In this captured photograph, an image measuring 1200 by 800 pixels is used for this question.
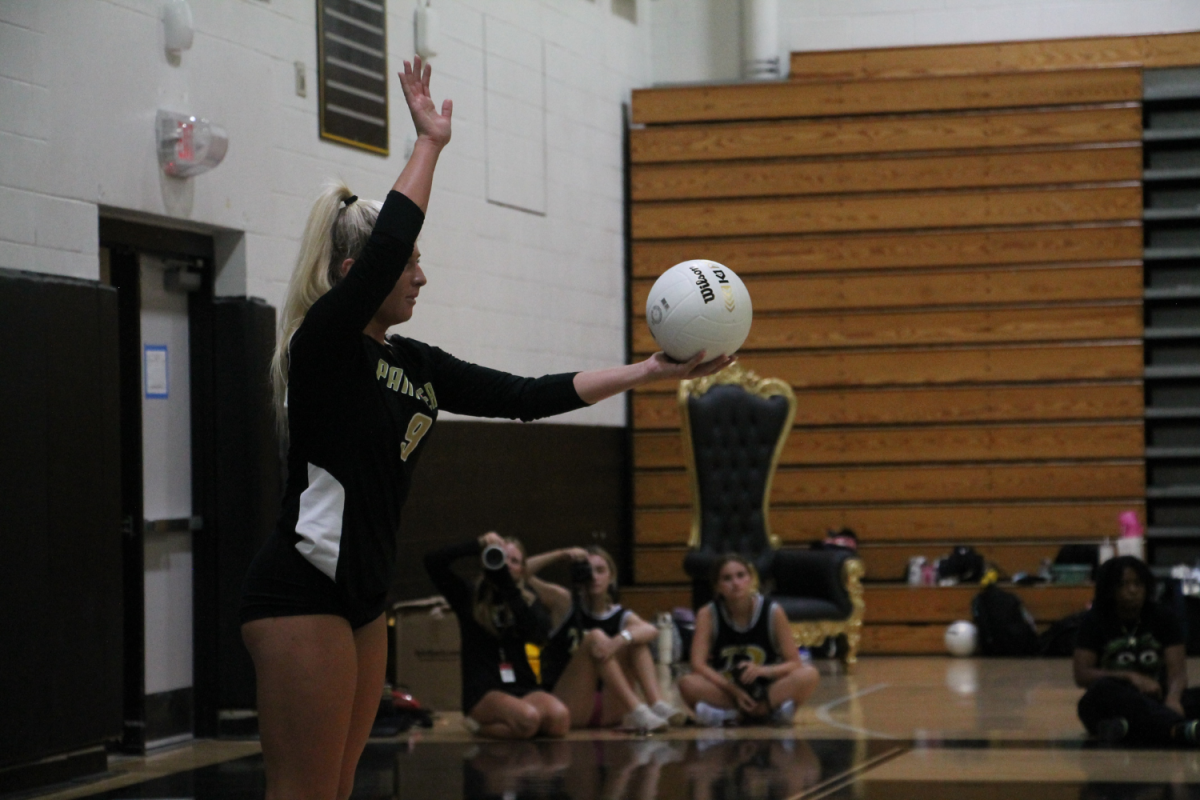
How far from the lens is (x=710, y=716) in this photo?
662 cm

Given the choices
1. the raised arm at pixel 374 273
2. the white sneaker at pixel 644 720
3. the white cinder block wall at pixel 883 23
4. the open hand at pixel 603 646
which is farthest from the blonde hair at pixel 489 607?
the white cinder block wall at pixel 883 23

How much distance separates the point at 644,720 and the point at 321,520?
4.40 meters

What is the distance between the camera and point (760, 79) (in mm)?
10406

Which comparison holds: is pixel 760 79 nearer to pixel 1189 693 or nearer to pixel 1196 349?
pixel 1196 349

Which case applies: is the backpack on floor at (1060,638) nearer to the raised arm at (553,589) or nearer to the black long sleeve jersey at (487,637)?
the raised arm at (553,589)

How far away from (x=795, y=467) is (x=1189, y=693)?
4401 mm

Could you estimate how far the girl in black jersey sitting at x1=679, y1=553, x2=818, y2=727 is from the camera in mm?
6574

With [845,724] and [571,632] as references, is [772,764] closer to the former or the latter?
[845,724]

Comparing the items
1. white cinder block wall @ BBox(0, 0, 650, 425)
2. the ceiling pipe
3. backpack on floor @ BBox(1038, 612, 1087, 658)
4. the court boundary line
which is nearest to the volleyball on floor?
white cinder block wall @ BBox(0, 0, 650, 425)

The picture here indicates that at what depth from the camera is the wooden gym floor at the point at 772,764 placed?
4.84 m

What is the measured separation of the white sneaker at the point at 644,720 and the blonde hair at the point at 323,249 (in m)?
4.31

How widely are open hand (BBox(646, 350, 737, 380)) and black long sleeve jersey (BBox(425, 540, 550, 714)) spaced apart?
145 inches

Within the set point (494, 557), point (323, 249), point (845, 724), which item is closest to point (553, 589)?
point (494, 557)

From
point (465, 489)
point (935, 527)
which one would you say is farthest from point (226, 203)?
point (935, 527)
